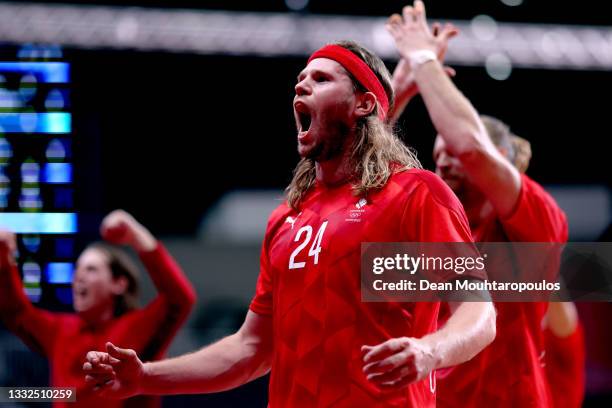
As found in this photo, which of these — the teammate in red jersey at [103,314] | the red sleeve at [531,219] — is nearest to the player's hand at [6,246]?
the teammate in red jersey at [103,314]

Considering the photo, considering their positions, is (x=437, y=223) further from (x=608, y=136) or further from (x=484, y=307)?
(x=608, y=136)

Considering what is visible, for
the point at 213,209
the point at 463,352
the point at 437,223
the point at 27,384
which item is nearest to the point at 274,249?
the point at 437,223

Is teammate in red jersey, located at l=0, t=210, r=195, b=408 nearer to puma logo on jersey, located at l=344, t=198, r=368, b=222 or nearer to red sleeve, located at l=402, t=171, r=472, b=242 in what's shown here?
puma logo on jersey, located at l=344, t=198, r=368, b=222

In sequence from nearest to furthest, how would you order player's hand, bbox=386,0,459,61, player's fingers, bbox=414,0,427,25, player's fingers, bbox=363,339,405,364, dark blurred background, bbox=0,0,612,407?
player's fingers, bbox=363,339,405,364
player's hand, bbox=386,0,459,61
player's fingers, bbox=414,0,427,25
dark blurred background, bbox=0,0,612,407

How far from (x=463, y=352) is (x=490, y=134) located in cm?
149

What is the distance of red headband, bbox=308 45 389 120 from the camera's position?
2.33 meters

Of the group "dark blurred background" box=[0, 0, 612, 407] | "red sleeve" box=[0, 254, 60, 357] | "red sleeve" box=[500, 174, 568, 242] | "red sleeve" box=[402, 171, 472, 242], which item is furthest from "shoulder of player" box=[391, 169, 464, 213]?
"dark blurred background" box=[0, 0, 612, 407]

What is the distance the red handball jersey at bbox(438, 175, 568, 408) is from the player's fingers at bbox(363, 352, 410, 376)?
1.22 metres

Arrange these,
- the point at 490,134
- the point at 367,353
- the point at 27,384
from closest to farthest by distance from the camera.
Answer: the point at 367,353 < the point at 490,134 < the point at 27,384

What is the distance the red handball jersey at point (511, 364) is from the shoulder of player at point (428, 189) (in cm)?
76

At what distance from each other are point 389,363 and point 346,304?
1.49ft

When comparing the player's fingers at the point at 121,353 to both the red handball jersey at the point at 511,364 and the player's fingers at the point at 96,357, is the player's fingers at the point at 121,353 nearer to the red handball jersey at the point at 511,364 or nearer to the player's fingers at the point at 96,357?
the player's fingers at the point at 96,357

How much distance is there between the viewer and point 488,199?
2.82m

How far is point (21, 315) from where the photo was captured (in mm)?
3859
